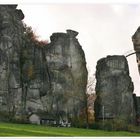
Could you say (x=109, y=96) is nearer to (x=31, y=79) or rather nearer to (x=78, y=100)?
(x=78, y=100)

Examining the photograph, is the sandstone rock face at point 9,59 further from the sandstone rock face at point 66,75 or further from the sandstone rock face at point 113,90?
the sandstone rock face at point 113,90

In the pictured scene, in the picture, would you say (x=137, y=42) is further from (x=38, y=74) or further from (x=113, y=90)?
(x=38, y=74)

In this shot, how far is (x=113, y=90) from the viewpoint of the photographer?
38.7 metres

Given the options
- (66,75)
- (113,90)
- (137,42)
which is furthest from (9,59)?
(137,42)

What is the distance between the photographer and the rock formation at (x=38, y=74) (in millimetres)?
37250

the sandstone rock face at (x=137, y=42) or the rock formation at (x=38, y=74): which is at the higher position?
the sandstone rock face at (x=137, y=42)

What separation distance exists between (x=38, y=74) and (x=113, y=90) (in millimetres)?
5154

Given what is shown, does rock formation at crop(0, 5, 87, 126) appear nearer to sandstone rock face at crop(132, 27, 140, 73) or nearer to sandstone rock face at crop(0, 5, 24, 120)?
sandstone rock face at crop(0, 5, 24, 120)

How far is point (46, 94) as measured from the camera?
38438 mm

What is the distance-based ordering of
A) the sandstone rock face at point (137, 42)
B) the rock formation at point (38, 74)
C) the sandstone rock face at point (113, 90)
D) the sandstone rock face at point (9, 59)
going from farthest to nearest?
1. the sandstone rock face at point (137, 42)
2. the sandstone rock face at point (113, 90)
3. the rock formation at point (38, 74)
4. the sandstone rock face at point (9, 59)

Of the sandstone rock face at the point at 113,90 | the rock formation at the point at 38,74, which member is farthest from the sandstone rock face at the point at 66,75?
the sandstone rock face at the point at 113,90

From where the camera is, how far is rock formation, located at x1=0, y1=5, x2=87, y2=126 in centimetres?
3725

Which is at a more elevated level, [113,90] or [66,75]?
[66,75]

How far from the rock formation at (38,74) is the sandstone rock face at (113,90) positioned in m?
1.23
